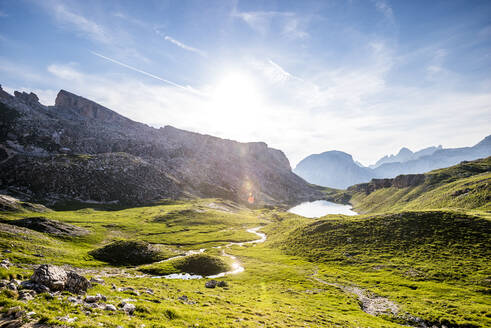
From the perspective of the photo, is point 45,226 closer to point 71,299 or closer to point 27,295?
point 71,299

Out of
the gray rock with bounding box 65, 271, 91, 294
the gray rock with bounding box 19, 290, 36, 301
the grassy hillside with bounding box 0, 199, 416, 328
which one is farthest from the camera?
the gray rock with bounding box 65, 271, 91, 294

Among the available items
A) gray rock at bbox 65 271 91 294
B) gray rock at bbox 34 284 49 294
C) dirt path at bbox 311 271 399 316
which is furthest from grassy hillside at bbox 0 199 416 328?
dirt path at bbox 311 271 399 316

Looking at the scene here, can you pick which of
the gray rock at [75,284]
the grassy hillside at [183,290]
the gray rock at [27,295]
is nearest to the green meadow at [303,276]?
the grassy hillside at [183,290]

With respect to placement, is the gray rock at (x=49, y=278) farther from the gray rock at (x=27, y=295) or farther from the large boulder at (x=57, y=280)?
the gray rock at (x=27, y=295)

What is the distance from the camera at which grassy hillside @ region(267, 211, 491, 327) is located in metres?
39.4

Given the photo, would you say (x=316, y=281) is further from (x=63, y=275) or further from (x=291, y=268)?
(x=63, y=275)

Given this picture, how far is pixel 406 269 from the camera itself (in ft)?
189

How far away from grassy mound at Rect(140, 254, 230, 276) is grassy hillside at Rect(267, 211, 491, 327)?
97.3 feet

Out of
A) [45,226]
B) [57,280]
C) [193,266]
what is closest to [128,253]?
[193,266]

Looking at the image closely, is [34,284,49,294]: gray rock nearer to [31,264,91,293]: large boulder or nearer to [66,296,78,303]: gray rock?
[31,264,91,293]: large boulder

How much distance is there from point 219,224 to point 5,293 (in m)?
137

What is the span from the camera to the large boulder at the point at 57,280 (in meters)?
19.4

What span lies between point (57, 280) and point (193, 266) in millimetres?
49338

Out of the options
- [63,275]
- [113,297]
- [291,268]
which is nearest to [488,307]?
[291,268]
